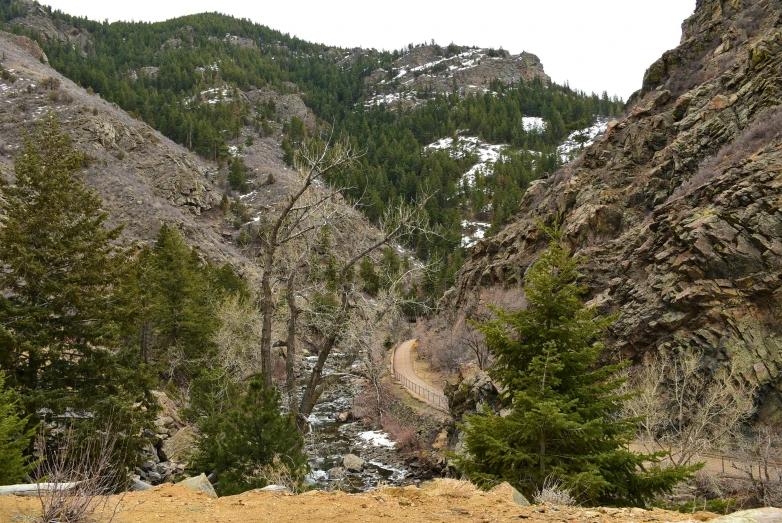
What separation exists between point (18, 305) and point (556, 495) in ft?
40.8

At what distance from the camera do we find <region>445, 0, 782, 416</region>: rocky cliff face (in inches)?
739

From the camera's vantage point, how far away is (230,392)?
16219mm

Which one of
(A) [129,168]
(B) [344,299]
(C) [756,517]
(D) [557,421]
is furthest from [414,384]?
(A) [129,168]

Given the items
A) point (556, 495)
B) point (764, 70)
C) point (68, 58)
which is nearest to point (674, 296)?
point (764, 70)

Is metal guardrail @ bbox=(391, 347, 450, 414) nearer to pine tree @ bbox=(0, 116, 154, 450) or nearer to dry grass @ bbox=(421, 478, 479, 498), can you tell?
pine tree @ bbox=(0, 116, 154, 450)

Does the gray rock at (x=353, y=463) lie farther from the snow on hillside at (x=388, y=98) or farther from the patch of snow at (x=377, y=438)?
the snow on hillside at (x=388, y=98)

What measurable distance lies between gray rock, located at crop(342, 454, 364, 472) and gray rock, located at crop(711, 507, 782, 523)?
19.0m

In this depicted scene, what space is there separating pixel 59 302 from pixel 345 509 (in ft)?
33.7

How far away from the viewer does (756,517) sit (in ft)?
14.3

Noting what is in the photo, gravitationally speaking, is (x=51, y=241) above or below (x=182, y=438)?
above

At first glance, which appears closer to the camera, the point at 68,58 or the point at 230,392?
the point at 230,392

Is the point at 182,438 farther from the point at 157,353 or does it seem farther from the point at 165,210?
the point at 165,210

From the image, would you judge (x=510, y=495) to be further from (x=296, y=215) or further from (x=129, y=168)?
(x=129, y=168)

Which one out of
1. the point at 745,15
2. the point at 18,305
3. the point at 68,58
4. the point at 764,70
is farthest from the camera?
the point at 68,58
